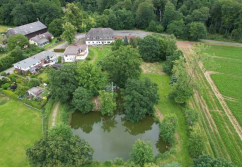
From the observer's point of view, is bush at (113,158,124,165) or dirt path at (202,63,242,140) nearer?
bush at (113,158,124,165)

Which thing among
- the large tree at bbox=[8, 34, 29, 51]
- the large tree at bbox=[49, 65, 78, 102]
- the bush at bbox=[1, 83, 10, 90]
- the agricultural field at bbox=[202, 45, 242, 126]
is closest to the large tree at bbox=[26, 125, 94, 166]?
the large tree at bbox=[49, 65, 78, 102]

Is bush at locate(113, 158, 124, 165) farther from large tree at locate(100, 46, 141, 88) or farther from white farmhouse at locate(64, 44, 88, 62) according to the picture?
white farmhouse at locate(64, 44, 88, 62)

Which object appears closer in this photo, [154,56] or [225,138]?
[225,138]

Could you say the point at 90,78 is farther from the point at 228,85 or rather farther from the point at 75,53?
the point at 228,85

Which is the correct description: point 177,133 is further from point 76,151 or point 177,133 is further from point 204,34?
point 204,34

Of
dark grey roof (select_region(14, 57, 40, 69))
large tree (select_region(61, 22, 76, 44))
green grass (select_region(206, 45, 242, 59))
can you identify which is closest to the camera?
dark grey roof (select_region(14, 57, 40, 69))

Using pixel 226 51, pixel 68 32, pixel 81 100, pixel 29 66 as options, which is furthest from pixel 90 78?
pixel 226 51

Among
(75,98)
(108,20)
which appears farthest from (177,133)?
(108,20)
